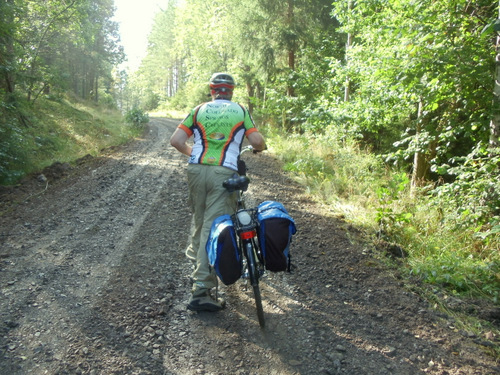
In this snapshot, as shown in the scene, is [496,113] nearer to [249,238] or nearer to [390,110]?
[390,110]

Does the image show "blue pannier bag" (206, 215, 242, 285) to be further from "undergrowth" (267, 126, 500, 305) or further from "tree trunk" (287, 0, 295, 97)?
"tree trunk" (287, 0, 295, 97)

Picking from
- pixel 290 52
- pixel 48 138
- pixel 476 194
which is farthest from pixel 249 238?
pixel 290 52

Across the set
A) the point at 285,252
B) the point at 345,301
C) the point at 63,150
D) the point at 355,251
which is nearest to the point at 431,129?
the point at 355,251

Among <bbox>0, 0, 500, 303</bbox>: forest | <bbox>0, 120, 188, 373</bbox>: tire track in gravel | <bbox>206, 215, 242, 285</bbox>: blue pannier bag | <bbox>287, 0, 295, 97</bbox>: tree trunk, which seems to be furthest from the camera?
<bbox>287, 0, 295, 97</bbox>: tree trunk

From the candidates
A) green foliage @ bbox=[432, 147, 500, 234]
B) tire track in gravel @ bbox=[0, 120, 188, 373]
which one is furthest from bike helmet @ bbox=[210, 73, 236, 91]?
green foliage @ bbox=[432, 147, 500, 234]

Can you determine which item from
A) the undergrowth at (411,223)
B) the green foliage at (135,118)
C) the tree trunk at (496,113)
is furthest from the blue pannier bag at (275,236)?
the green foliage at (135,118)

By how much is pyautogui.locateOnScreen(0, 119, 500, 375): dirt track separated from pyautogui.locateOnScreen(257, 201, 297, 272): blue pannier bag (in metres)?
0.67

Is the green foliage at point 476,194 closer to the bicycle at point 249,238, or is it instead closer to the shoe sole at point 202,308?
the bicycle at point 249,238

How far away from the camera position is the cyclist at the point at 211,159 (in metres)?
3.49

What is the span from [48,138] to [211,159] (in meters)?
11.1

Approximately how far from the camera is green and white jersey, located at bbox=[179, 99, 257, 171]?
3.49 meters

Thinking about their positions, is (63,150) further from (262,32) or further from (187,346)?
(187,346)

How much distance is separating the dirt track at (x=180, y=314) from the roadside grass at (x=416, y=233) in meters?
0.38

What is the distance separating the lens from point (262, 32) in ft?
54.5
